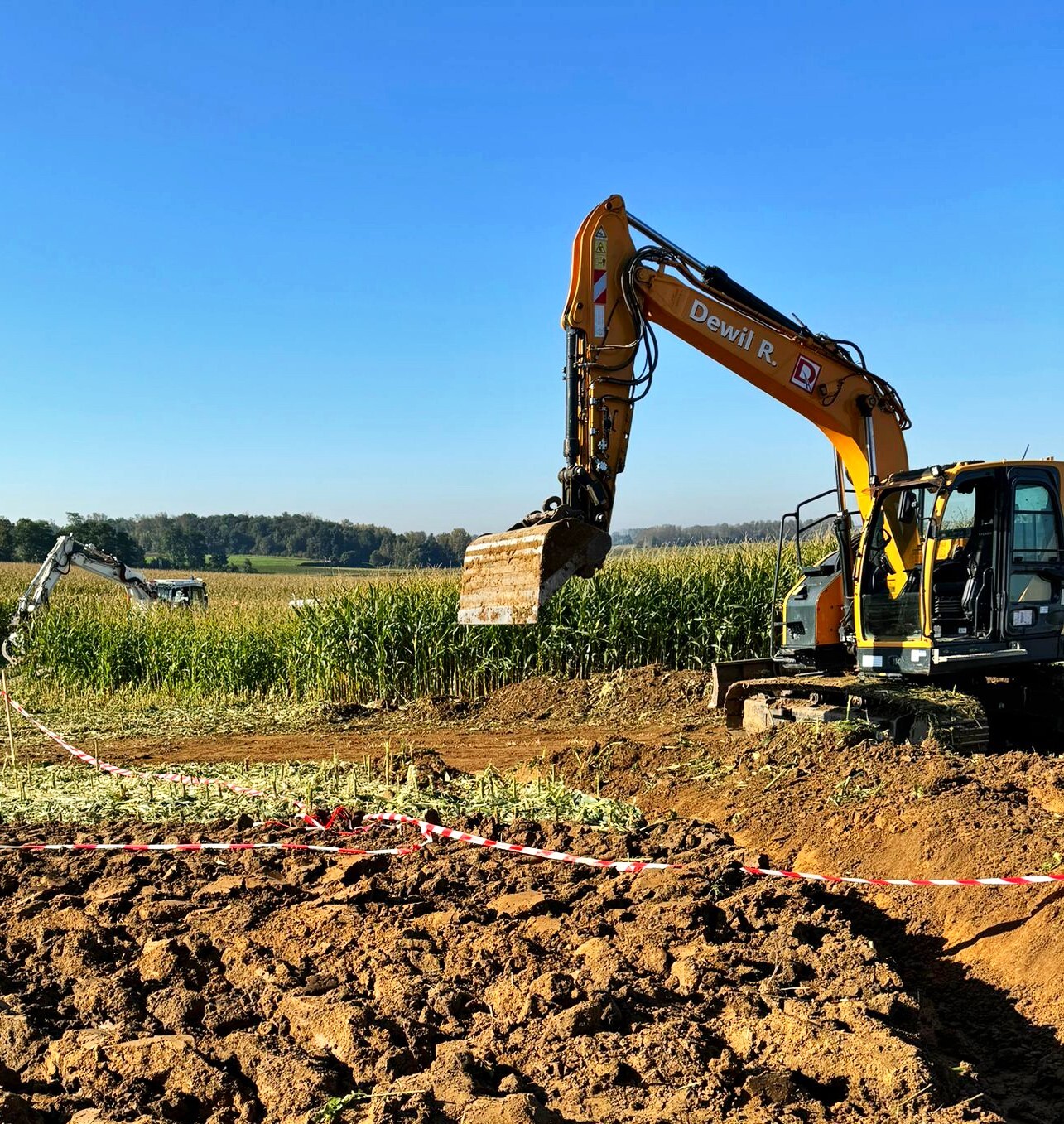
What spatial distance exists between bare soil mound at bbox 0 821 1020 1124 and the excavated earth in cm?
1

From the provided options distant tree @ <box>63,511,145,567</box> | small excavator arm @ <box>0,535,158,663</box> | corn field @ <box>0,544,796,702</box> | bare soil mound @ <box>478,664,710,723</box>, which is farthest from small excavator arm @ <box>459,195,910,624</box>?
distant tree @ <box>63,511,145,567</box>

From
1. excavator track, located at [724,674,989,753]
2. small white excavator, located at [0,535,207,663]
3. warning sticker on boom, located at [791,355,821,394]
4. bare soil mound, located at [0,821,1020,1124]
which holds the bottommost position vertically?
bare soil mound, located at [0,821,1020,1124]

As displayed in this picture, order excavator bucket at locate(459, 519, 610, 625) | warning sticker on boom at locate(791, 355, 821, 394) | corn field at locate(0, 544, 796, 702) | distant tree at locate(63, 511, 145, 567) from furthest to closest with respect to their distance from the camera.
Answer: distant tree at locate(63, 511, 145, 567), corn field at locate(0, 544, 796, 702), warning sticker on boom at locate(791, 355, 821, 394), excavator bucket at locate(459, 519, 610, 625)

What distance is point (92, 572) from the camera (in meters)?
21.0

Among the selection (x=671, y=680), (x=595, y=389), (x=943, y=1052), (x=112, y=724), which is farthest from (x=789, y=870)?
(x=112, y=724)

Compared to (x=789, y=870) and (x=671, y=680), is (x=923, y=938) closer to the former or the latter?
(x=789, y=870)

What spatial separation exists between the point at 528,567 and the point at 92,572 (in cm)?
1622

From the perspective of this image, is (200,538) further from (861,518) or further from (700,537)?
(861,518)

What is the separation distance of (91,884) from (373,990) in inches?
98.1

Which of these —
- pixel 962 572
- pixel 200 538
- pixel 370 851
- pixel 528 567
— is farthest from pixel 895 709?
pixel 200 538

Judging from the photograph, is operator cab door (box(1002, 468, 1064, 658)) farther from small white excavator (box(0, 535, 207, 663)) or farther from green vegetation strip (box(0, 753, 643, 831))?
small white excavator (box(0, 535, 207, 663))

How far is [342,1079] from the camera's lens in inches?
147

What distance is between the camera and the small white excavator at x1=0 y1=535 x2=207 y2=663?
19203 mm

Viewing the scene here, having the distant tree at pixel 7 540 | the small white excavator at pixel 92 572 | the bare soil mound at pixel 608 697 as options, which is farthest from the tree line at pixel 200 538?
the bare soil mound at pixel 608 697
